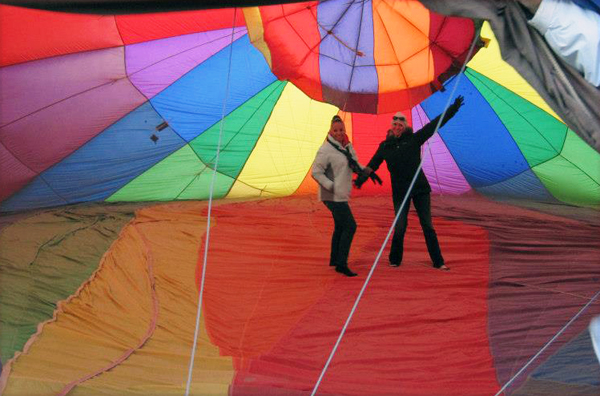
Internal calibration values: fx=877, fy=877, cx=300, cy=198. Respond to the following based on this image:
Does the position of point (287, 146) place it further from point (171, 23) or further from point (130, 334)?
point (130, 334)

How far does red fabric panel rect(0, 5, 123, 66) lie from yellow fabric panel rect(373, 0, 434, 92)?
1711mm

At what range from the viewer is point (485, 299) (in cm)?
448

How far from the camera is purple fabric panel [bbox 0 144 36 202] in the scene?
19.2 ft

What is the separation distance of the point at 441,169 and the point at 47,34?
3.26 metres

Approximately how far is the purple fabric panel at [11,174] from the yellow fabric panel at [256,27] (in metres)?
1.87

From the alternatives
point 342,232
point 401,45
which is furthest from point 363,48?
point 342,232

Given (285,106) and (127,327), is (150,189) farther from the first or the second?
(127,327)

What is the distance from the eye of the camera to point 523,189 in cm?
702

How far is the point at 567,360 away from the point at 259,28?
2.67 m

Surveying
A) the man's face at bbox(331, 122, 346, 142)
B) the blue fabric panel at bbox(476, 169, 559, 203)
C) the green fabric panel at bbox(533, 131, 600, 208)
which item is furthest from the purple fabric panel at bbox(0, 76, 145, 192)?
the green fabric panel at bbox(533, 131, 600, 208)

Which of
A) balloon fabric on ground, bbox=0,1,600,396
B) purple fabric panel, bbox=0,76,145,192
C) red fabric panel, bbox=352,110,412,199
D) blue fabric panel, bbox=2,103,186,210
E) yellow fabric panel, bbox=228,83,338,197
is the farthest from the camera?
red fabric panel, bbox=352,110,412,199

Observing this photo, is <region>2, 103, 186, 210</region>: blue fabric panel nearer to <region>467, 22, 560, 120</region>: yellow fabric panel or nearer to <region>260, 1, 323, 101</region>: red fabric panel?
<region>260, 1, 323, 101</region>: red fabric panel

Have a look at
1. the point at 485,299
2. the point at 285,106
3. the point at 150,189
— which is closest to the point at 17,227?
the point at 150,189

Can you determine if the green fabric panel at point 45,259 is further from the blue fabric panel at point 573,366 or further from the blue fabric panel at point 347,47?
the blue fabric panel at point 573,366
